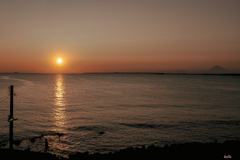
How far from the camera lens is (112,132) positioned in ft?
101

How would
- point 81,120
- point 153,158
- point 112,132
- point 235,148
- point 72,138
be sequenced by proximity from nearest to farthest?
1. point 153,158
2. point 235,148
3. point 72,138
4. point 112,132
5. point 81,120

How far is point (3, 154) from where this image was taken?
17.3m

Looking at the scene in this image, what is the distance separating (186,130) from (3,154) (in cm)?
2804

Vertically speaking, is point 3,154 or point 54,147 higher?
point 3,154

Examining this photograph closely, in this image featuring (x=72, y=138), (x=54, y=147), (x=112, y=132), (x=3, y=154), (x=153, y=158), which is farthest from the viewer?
(x=112, y=132)

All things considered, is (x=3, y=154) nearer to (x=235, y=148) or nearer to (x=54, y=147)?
(x=54, y=147)

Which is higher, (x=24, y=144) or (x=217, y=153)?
(x=217, y=153)

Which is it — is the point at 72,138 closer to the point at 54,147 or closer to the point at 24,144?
the point at 54,147

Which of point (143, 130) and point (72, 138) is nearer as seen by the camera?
point (72, 138)

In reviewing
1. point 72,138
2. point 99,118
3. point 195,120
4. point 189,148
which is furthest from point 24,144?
point 195,120

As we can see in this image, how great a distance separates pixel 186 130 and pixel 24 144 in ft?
88.1

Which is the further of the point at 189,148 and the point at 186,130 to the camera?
the point at 186,130

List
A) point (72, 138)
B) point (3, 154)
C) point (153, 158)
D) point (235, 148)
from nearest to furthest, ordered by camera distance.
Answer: point (3, 154) < point (153, 158) < point (235, 148) < point (72, 138)

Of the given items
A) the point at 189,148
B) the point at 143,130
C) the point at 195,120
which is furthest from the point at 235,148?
the point at 195,120
